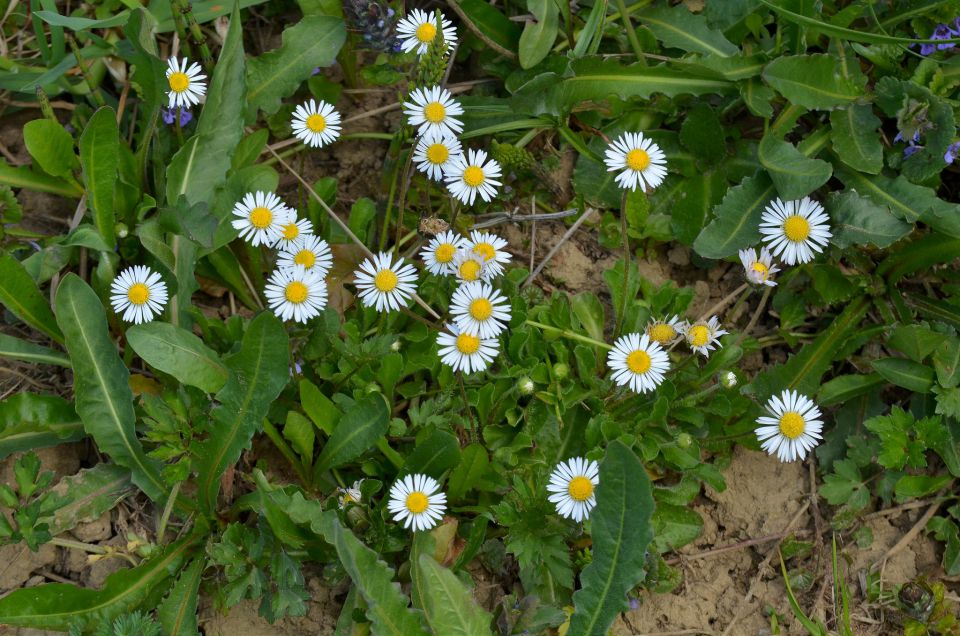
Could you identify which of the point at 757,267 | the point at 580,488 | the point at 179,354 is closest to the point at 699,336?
the point at 757,267

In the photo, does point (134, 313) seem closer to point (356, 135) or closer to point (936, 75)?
point (356, 135)

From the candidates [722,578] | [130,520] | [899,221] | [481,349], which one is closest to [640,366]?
[481,349]

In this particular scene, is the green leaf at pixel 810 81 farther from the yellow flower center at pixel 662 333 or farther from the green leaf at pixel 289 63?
the green leaf at pixel 289 63

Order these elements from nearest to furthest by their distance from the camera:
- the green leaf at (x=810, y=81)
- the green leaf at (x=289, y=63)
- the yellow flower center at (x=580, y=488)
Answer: the yellow flower center at (x=580, y=488) → the green leaf at (x=810, y=81) → the green leaf at (x=289, y=63)

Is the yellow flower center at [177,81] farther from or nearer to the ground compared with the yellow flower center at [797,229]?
farther from the ground

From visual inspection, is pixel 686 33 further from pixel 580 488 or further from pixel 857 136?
pixel 580 488

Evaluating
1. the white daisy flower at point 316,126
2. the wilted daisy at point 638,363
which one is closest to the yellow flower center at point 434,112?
the white daisy flower at point 316,126
